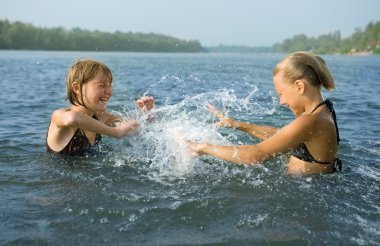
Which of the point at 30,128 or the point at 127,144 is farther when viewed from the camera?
the point at 30,128

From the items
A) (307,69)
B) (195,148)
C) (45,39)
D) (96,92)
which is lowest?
(45,39)

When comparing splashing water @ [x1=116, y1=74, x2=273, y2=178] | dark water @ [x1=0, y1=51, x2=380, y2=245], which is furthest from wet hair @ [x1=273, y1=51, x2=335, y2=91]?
splashing water @ [x1=116, y1=74, x2=273, y2=178]

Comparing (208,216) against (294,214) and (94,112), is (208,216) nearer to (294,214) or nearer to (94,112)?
(294,214)

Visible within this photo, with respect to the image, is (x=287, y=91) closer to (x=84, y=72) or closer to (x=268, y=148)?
(x=268, y=148)

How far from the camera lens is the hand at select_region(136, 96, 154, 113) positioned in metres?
5.28

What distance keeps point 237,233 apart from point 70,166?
2.52 meters

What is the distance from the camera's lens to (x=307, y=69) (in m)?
4.28

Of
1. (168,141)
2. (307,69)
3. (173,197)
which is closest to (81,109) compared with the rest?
(168,141)

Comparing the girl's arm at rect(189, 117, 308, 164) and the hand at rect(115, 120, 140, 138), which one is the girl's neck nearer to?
the hand at rect(115, 120, 140, 138)

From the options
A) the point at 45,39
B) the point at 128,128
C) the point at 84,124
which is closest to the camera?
the point at 84,124

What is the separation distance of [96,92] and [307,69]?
7.62ft

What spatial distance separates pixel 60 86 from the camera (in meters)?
16.9

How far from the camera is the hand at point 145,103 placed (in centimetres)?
528

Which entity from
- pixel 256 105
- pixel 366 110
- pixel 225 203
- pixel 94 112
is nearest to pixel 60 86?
pixel 256 105
